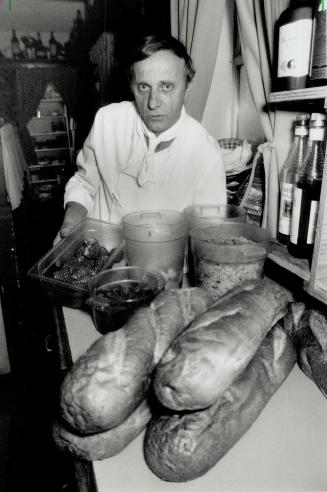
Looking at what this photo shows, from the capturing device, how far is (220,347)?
0.70 meters

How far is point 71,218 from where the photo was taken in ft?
5.13

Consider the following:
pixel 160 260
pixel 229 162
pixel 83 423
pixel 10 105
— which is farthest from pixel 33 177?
pixel 83 423

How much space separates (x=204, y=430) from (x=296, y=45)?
103 centimetres

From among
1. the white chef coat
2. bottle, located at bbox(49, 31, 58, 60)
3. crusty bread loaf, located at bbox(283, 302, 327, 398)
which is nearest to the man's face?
the white chef coat

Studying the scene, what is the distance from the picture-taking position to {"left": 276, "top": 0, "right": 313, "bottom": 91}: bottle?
0.99m

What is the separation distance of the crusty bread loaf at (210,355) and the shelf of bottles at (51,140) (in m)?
7.63

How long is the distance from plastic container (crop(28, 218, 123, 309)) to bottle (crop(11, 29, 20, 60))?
729cm

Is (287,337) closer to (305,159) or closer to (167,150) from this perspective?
(305,159)

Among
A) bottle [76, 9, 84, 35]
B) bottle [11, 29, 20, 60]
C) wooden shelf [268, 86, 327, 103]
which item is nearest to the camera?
wooden shelf [268, 86, 327, 103]

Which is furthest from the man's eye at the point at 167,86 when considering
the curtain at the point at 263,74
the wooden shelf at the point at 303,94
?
the wooden shelf at the point at 303,94

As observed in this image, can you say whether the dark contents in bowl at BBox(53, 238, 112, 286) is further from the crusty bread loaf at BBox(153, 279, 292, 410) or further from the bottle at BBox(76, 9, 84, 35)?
the bottle at BBox(76, 9, 84, 35)

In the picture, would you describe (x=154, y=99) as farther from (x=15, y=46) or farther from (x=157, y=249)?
(x=15, y=46)

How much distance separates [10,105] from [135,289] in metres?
8.64

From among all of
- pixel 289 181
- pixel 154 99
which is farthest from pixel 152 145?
pixel 289 181
